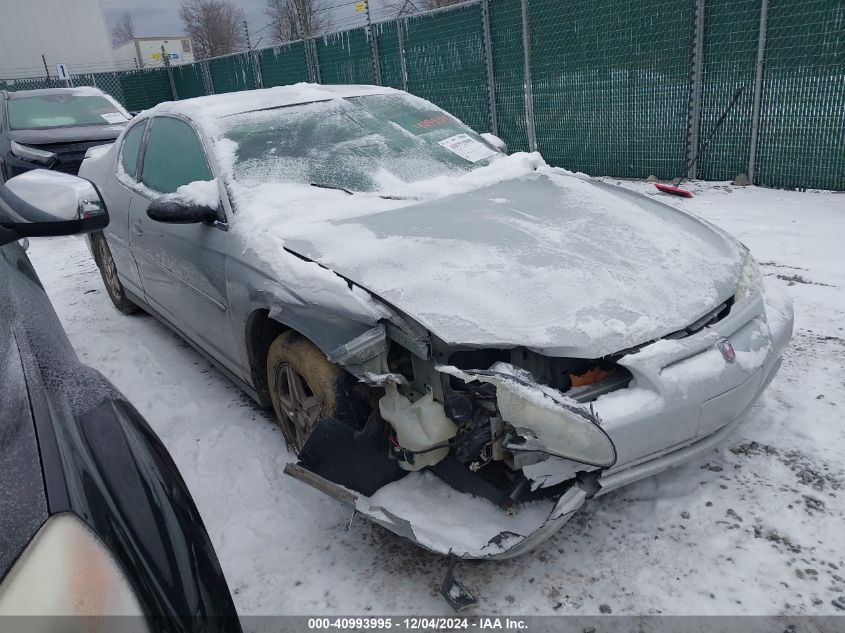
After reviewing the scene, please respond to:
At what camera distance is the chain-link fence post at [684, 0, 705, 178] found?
22.3 feet

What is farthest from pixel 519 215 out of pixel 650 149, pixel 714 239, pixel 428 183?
pixel 650 149

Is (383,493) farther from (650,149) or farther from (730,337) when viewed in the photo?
(650,149)

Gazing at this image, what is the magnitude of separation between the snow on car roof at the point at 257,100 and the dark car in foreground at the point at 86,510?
6.86ft

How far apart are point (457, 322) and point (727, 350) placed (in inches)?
38.5

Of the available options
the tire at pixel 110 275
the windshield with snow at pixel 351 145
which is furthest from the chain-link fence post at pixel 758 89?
the tire at pixel 110 275

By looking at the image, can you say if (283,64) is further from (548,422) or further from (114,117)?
(548,422)

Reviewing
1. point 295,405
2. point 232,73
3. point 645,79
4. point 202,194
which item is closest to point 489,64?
point 645,79

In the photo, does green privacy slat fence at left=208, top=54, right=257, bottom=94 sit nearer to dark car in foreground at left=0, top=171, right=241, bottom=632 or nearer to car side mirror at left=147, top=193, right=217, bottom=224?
car side mirror at left=147, top=193, right=217, bottom=224

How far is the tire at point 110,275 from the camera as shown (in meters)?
4.99

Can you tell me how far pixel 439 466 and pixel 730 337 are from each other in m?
1.16

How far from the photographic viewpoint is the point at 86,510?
1.09m

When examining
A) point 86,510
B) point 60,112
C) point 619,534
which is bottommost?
point 619,534

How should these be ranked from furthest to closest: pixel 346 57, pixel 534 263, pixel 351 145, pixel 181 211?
pixel 346 57
pixel 351 145
pixel 181 211
pixel 534 263

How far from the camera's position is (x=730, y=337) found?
2.30 m
